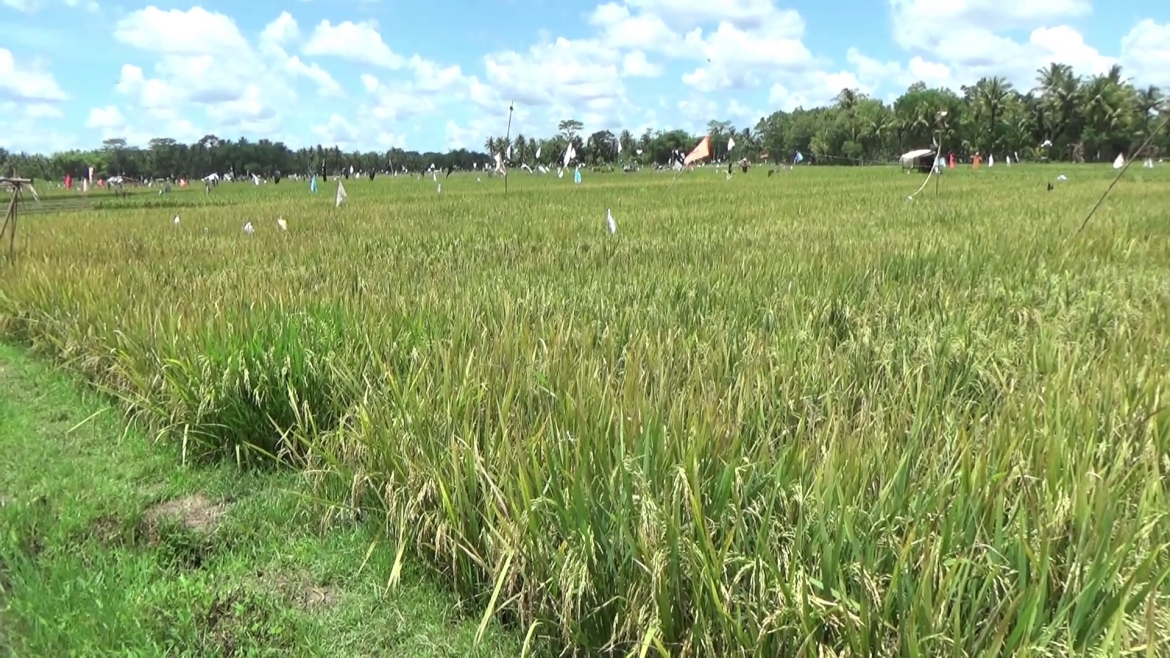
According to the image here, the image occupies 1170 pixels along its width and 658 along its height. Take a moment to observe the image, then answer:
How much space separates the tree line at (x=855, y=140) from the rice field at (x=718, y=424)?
3991cm

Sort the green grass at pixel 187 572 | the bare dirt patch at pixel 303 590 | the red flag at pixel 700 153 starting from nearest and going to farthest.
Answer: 1. the green grass at pixel 187 572
2. the bare dirt patch at pixel 303 590
3. the red flag at pixel 700 153

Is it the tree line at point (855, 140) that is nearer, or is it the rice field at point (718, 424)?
the rice field at point (718, 424)

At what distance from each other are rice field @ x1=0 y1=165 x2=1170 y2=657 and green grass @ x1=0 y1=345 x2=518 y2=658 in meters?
0.16

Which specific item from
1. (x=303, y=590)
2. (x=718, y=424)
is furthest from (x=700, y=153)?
(x=303, y=590)

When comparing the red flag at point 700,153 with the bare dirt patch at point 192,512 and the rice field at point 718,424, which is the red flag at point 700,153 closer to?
the rice field at point 718,424

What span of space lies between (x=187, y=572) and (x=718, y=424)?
1.93 m

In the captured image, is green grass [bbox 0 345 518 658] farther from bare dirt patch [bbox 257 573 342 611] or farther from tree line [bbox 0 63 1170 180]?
tree line [bbox 0 63 1170 180]

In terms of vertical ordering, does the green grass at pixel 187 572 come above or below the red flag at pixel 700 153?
below

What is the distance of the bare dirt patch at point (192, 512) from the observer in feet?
9.78

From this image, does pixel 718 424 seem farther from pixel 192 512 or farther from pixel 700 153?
pixel 700 153

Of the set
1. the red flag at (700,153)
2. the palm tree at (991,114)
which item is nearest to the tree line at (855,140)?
the palm tree at (991,114)

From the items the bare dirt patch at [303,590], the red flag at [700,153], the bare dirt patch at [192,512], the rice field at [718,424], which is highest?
the red flag at [700,153]

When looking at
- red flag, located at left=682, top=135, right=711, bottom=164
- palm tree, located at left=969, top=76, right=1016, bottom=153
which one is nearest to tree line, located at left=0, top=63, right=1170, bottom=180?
palm tree, located at left=969, top=76, right=1016, bottom=153

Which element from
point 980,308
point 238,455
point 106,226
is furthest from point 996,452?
point 106,226
